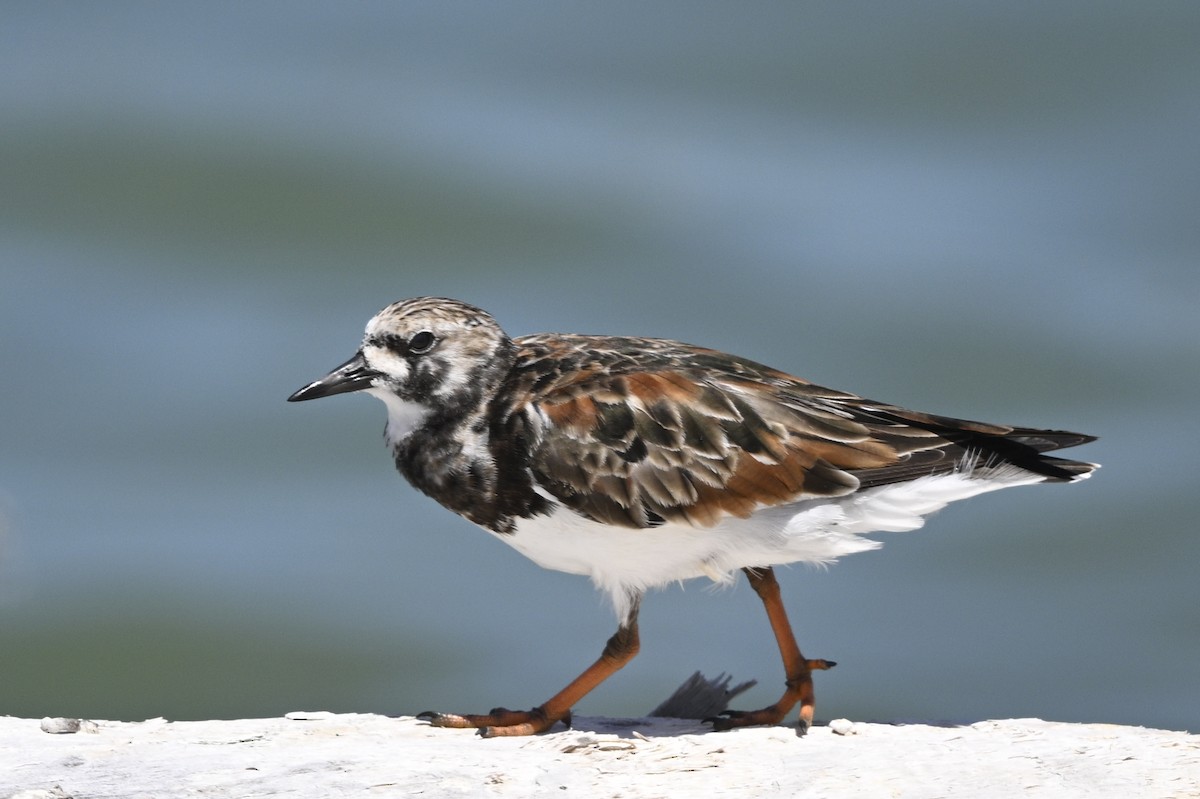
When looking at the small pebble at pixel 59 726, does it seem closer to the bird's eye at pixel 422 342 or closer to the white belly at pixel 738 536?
the white belly at pixel 738 536

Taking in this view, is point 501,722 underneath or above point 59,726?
above

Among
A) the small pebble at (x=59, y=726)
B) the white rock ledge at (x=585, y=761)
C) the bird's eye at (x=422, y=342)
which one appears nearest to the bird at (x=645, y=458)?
the bird's eye at (x=422, y=342)

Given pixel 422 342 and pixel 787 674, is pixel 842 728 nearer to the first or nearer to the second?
pixel 787 674

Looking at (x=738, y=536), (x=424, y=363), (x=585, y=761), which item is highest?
(x=424, y=363)

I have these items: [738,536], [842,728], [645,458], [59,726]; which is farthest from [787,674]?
[59,726]

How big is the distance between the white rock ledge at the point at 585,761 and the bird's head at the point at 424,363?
1.14m

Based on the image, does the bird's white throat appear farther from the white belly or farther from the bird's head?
the white belly

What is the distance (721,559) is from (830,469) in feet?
1.61

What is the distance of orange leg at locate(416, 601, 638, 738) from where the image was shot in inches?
232

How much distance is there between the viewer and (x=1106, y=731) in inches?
222

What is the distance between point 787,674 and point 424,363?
68.5 inches

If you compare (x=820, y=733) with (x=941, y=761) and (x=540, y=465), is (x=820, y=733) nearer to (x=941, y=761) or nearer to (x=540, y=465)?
(x=941, y=761)

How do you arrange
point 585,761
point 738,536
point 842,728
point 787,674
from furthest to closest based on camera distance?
point 787,674, point 738,536, point 842,728, point 585,761

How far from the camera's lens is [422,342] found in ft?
19.5
